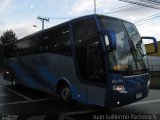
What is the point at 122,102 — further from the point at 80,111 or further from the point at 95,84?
the point at 80,111

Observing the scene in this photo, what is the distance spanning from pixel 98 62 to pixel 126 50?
1047 millimetres

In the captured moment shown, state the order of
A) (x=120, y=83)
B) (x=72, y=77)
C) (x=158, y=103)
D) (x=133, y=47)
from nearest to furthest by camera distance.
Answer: (x=120, y=83)
(x=133, y=47)
(x=72, y=77)
(x=158, y=103)

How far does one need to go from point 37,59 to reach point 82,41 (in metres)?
4.77

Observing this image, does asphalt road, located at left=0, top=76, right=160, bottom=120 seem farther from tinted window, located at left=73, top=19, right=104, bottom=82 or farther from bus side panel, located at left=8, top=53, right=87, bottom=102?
tinted window, located at left=73, top=19, right=104, bottom=82

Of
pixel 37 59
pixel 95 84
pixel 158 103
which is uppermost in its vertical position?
pixel 37 59

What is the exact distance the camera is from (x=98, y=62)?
9.24m

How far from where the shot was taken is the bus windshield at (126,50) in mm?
9070

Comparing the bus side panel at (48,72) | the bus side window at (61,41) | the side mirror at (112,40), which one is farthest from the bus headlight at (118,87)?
the bus side window at (61,41)

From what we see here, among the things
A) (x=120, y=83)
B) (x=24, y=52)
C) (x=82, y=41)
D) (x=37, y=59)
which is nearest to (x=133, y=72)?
(x=120, y=83)

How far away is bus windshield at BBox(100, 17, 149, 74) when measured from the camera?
9070 mm

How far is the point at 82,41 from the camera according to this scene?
1030cm

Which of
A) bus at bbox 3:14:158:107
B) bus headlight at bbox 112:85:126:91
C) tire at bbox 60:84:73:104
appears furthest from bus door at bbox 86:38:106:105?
tire at bbox 60:84:73:104

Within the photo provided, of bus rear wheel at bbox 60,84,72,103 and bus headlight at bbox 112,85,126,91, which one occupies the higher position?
bus headlight at bbox 112,85,126,91

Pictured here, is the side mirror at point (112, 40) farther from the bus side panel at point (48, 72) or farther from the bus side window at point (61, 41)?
the bus side window at point (61, 41)
